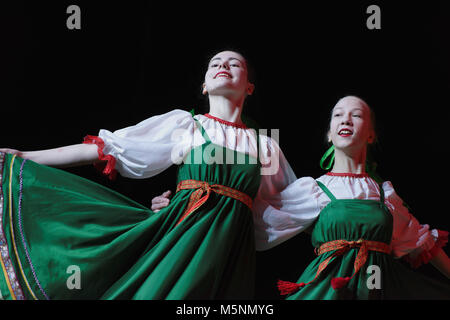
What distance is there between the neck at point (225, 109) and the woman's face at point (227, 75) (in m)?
0.03

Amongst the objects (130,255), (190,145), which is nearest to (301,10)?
(190,145)

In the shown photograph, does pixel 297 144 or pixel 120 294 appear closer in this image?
pixel 120 294

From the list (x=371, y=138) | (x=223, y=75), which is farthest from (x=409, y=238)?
(x=223, y=75)

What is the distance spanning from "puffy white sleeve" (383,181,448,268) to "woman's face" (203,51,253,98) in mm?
748

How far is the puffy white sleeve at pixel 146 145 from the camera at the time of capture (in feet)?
7.59

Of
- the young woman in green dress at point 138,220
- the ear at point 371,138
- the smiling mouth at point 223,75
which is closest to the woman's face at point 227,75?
the smiling mouth at point 223,75

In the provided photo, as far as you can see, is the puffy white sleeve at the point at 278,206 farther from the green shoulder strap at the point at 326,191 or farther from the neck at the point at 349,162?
the neck at the point at 349,162

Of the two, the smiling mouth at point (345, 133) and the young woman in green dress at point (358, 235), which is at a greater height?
the smiling mouth at point (345, 133)

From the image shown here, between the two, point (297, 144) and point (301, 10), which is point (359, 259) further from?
point (301, 10)

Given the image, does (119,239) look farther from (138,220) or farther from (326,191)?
(326,191)

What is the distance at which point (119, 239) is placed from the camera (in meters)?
2.15

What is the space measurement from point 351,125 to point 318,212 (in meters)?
0.41

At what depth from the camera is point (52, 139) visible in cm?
279

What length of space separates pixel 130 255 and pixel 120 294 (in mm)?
161
